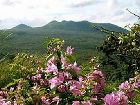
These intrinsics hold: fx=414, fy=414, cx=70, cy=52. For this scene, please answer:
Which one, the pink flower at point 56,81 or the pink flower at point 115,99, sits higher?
the pink flower at point 56,81

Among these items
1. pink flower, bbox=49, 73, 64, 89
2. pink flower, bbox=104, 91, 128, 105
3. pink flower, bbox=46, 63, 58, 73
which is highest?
pink flower, bbox=46, 63, 58, 73

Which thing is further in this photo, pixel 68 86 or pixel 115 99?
pixel 68 86

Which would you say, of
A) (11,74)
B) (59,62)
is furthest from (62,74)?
(11,74)

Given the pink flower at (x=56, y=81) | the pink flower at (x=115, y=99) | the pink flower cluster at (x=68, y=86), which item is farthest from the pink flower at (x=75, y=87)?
the pink flower at (x=115, y=99)

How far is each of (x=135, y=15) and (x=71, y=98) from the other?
3.85 meters

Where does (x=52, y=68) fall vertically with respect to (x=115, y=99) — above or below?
above

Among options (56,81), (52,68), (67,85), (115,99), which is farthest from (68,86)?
(115,99)

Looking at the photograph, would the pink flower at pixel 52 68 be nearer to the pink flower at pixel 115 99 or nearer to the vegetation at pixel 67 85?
the vegetation at pixel 67 85

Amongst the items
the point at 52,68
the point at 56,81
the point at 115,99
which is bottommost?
the point at 115,99

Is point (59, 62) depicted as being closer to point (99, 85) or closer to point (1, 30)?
point (99, 85)

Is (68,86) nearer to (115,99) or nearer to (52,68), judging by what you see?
(52,68)

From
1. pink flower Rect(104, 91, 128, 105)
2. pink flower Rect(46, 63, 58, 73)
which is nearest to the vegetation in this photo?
pink flower Rect(46, 63, 58, 73)

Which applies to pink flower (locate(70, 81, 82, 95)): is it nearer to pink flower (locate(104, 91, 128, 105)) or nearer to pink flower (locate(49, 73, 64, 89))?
pink flower (locate(49, 73, 64, 89))

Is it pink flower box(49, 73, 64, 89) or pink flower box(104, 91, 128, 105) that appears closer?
pink flower box(104, 91, 128, 105)
